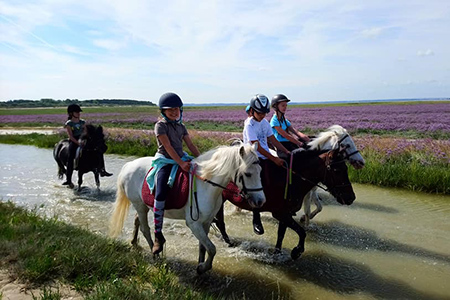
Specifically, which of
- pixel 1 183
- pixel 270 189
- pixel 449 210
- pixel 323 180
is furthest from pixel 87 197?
pixel 449 210

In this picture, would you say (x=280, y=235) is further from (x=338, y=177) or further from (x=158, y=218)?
(x=158, y=218)

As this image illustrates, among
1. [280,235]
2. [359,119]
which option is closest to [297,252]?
[280,235]

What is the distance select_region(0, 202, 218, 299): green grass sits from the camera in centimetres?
332

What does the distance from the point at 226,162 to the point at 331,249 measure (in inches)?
118

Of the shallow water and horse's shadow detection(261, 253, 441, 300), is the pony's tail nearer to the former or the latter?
the shallow water

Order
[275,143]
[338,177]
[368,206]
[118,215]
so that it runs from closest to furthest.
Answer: [338,177], [118,215], [275,143], [368,206]

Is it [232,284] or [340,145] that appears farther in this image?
[340,145]

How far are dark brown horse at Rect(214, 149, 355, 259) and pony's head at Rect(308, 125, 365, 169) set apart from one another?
85mm

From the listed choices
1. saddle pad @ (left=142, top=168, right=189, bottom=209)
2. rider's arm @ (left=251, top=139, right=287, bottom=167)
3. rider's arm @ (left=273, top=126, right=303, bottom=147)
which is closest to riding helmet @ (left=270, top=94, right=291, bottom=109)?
rider's arm @ (left=273, top=126, right=303, bottom=147)

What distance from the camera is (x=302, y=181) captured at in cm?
520

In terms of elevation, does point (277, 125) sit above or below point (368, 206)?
above

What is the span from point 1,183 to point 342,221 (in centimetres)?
1055

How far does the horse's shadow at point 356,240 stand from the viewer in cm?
536

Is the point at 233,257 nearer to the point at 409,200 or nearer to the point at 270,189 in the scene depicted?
the point at 270,189
